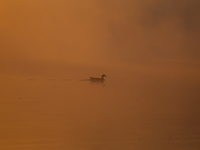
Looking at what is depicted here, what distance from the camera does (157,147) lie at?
1858mm

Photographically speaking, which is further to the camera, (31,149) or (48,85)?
(48,85)

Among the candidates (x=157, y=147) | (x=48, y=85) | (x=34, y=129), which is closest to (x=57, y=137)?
(x=34, y=129)

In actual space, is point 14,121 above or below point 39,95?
below

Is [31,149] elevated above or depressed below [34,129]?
below

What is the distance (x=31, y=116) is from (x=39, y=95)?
18.2 inches

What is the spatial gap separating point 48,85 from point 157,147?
1.59m

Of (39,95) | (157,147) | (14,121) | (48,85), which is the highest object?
(48,85)

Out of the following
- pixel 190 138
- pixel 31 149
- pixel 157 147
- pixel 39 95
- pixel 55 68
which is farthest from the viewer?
pixel 55 68

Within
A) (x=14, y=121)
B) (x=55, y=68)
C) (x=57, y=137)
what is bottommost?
(x=57, y=137)

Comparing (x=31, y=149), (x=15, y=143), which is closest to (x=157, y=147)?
(x=31, y=149)

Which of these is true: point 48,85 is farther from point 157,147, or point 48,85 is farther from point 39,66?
point 157,147

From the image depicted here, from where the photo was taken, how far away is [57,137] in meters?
1.93

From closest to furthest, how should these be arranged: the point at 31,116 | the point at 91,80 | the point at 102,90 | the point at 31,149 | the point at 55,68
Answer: the point at 31,149 < the point at 31,116 < the point at 102,90 < the point at 91,80 < the point at 55,68

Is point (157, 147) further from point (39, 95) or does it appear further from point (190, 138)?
point (39, 95)
